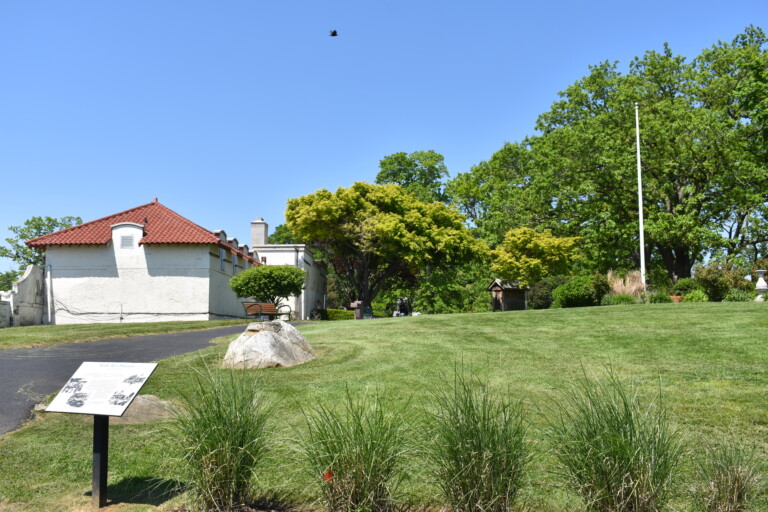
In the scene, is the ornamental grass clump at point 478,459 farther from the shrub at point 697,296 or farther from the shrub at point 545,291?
the shrub at point 545,291

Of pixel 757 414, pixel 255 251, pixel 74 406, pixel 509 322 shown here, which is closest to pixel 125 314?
pixel 255 251

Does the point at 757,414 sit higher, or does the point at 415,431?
the point at 415,431

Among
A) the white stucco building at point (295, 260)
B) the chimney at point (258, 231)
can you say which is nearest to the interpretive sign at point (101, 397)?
the white stucco building at point (295, 260)

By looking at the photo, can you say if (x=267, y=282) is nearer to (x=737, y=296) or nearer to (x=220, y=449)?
(x=737, y=296)

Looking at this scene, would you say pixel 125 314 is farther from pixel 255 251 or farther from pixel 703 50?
pixel 703 50

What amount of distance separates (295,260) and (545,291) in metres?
15.3

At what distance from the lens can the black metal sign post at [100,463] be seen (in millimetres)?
4582

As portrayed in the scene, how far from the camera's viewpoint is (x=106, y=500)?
15.3 ft

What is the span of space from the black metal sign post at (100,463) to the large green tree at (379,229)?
28.9 metres

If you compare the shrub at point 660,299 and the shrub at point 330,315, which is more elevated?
the shrub at point 660,299

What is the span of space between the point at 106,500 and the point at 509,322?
1212cm

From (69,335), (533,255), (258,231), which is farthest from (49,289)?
(533,255)

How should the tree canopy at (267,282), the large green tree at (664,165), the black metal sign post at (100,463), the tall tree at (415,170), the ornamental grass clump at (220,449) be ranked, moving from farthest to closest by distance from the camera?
the tall tree at (415,170) → the large green tree at (664,165) → the tree canopy at (267,282) → the black metal sign post at (100,463) → the ornamental grass clump at (220,449)

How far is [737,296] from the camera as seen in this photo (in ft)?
69.6
